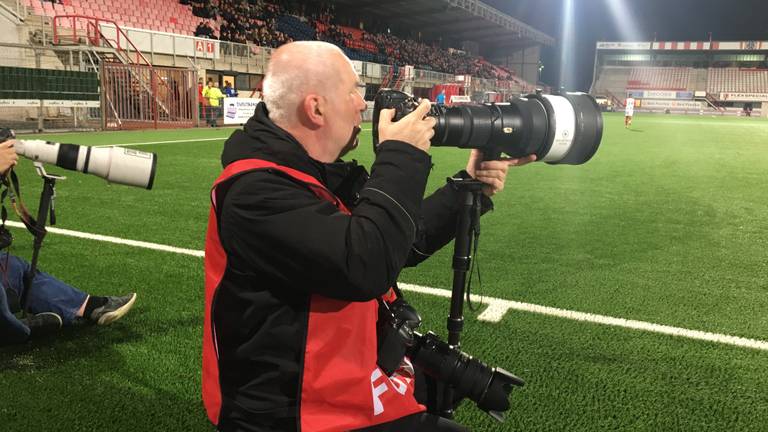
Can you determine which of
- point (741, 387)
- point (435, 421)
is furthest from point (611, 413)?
point (435, 421)

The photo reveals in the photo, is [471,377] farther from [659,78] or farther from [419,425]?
[659,78]

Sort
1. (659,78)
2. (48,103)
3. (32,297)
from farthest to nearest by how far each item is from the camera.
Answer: (659,78) < (48,103) < (32,297)

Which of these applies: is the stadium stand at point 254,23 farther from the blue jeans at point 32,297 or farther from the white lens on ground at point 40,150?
the white lens on ground at point 40,150

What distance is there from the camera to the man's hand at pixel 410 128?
1.45 metres

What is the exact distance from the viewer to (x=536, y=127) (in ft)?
5.96

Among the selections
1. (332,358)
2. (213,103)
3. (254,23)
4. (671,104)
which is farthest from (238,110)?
(671,104)

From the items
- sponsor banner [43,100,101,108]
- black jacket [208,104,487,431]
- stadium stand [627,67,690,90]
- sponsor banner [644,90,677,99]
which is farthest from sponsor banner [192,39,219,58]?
stadium stand [627,67,690,90]

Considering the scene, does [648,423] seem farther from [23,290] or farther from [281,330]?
[23,290]

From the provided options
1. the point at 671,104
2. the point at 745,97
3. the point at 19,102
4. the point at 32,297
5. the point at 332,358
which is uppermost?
the point at 745,97

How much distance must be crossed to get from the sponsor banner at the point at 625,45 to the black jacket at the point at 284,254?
76666 mm

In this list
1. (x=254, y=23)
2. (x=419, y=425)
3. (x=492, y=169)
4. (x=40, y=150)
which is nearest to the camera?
(x=419, y=425)

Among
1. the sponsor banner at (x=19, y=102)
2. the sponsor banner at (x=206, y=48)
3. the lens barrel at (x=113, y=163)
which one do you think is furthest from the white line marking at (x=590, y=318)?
the sponsor banner at (x=206, y=48)

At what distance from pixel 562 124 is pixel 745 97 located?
225 feet

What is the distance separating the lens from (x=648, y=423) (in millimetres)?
2297
